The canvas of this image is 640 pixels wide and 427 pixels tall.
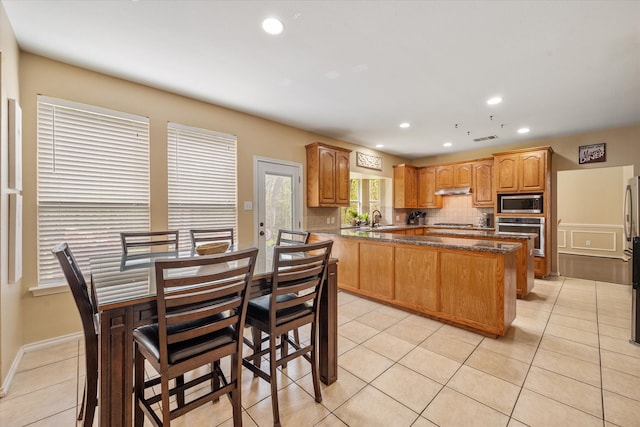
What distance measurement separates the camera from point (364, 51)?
238cm

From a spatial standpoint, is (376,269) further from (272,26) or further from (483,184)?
(483,184)

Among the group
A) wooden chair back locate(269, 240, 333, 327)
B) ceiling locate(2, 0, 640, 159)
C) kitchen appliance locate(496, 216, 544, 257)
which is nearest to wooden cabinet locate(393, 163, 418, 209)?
kitchen appliance locate(496, 216, 544, 257)

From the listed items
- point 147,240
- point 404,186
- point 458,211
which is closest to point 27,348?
point 147,240

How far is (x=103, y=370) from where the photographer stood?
1.16 m

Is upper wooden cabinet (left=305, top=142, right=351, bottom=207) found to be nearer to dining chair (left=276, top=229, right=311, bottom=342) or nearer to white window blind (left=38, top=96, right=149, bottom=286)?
dining chair (left=276, top=229, right=311, bottom=342)

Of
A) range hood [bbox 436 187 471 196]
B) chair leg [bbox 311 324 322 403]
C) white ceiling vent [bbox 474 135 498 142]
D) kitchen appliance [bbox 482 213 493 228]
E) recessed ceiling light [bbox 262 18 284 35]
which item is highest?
recessed ceiling light [bbox 262 18 284 35]

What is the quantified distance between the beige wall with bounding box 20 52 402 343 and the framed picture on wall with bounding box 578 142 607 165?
4.89 meters

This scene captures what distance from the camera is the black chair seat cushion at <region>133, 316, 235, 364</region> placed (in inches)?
49.2

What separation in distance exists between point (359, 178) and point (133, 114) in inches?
177

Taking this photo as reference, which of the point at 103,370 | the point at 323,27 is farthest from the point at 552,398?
the point at 323,27

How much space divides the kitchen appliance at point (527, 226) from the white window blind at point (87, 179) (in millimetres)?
5866

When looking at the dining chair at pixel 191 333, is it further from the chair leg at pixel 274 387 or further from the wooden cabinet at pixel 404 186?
the wooden cabinet at pixel 404 186

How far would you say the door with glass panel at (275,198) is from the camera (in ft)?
13.3

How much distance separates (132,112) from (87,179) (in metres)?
0.85
